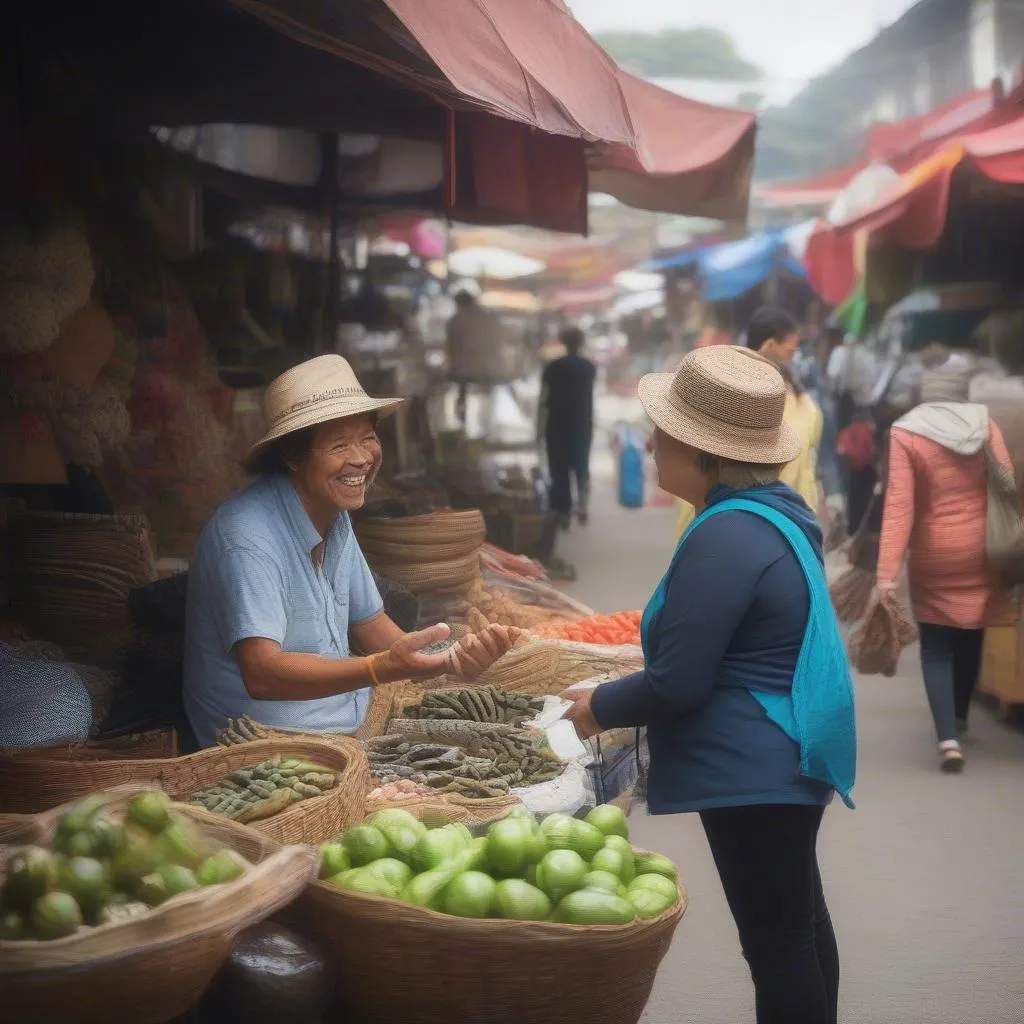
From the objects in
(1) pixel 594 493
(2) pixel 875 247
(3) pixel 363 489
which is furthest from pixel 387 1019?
(1) pixel 594 493

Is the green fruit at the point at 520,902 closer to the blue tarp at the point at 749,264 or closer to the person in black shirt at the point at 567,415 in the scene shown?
the person in black shirt at the point at 567,415

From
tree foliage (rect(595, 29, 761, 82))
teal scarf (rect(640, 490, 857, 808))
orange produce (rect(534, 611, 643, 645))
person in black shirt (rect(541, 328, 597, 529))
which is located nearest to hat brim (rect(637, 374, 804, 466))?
teal scarf (rect(640, 490, 857, 808))

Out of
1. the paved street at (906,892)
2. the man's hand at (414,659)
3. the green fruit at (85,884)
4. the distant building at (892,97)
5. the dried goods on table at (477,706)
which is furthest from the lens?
the distant building at (892,97)

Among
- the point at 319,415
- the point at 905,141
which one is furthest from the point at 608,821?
the point at 905,141

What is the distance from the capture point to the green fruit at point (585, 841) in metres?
3.10

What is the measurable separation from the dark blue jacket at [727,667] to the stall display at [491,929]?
361 mm

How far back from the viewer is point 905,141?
18.0 meters

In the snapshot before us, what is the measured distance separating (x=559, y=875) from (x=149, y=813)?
0.82 m

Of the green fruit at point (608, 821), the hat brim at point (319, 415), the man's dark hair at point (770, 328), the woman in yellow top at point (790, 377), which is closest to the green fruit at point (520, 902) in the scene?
the green fruit at point (608, 821)

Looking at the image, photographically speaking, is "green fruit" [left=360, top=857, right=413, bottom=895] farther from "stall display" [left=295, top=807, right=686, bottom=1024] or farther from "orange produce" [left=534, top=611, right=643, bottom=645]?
"orange produce" [left=534, top=611, right=643, bottom=645]

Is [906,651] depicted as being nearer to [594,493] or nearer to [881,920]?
[881,920]

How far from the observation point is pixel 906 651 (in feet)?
34.2

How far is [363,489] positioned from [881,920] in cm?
263

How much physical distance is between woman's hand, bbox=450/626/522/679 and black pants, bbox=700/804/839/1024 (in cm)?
65
